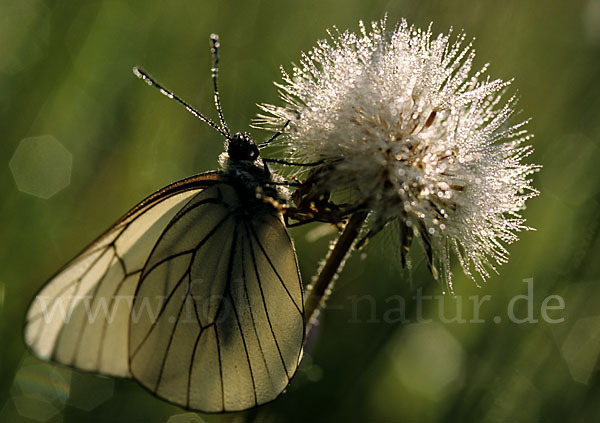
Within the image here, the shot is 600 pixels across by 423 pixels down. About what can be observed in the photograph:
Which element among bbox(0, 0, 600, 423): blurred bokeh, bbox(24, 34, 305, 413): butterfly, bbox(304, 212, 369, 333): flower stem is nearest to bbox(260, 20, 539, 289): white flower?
bbox(304, 212, 369, 333): flower stem

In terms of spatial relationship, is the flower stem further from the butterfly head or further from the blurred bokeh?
the butterfly head

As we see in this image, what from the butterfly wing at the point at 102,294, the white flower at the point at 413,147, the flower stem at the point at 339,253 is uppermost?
the white flower at the point at 413,147

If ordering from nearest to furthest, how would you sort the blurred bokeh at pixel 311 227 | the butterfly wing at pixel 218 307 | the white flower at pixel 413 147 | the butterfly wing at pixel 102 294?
the white flower at pixel 413 147, the butterfly wing at pixel 102 294, the butterfly wing at pixel 218 307, the blurred bokeh at pixel 311 227

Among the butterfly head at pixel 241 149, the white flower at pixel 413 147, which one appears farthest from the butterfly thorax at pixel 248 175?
the white flower at pixel 413 147

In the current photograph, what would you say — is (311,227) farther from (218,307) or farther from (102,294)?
(102,294)

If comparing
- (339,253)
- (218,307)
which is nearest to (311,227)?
(218,307)

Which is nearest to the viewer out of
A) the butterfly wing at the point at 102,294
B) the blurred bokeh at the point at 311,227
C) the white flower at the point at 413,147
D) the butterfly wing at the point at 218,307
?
the white flower at the point at 413,147

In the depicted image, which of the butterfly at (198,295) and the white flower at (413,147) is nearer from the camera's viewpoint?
the white flower at (413,147)

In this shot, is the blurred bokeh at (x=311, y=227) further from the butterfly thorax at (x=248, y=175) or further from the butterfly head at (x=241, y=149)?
the butterfly head at (x=241, y=149)
